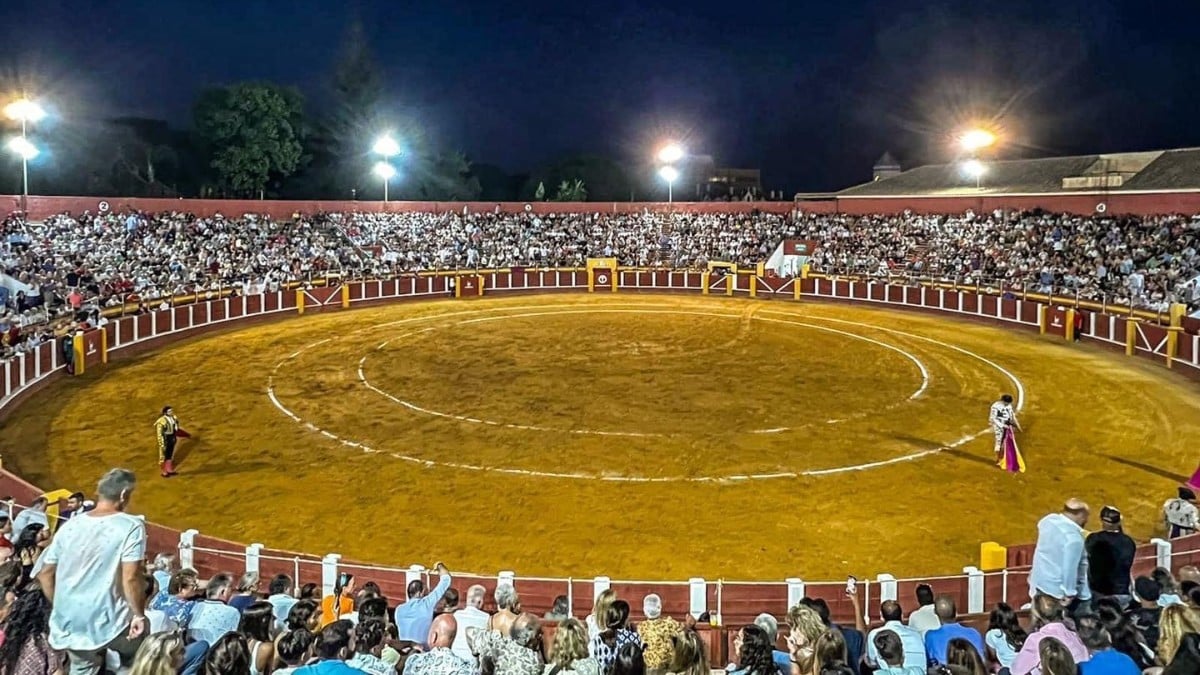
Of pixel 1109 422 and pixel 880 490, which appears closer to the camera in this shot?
pixel 880 490

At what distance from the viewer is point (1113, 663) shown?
511cm

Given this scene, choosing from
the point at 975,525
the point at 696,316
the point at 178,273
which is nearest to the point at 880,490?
the point at 975,525

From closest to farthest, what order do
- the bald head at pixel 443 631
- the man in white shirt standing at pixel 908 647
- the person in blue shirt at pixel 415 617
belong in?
the man in white shirt standing at pixel 908 647, the bald head at pixel 443 631, the person in blue shirt at pixel 415 617

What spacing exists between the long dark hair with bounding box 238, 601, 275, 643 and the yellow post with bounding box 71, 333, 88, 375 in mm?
21000

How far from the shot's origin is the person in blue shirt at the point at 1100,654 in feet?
16.7

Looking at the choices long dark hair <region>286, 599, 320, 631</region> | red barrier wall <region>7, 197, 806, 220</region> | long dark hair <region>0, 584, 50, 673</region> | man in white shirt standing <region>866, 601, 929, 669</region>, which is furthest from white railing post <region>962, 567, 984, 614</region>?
red barrier wall <region>7, 197, 806, 220</region>

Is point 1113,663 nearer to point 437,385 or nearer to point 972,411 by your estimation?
point 972,411

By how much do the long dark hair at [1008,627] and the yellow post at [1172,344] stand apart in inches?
878

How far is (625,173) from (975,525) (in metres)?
93.9

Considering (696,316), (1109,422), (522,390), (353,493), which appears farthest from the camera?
(696,316)

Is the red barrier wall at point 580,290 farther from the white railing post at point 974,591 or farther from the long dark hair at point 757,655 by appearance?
the long dark hair at point 757,655

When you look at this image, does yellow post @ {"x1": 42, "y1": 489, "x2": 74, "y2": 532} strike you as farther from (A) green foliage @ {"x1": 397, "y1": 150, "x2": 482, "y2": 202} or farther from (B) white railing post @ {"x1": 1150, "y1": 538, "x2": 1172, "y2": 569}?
(A) green foliage @ {"x1": 397, "y1": 150, "x2": 482, "y2": 202}

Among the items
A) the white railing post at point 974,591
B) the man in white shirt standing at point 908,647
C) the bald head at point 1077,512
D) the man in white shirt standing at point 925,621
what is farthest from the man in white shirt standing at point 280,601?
the bald head at point 1077,512

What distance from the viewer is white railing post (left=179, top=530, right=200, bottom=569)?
10.3 m
